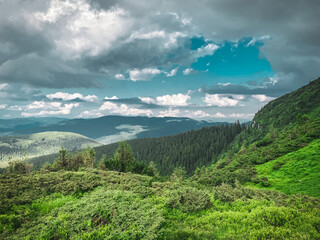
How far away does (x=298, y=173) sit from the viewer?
102 feet

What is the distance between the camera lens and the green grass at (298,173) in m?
25.4

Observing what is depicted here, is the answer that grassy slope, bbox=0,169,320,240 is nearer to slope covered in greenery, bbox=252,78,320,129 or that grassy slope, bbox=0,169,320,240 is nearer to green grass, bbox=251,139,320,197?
green grass, bbox=251,139,320,197

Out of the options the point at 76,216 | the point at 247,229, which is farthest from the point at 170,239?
the point at 76,216

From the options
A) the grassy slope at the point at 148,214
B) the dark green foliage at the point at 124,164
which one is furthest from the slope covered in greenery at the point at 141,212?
the dark green foliage at the point at 124,164

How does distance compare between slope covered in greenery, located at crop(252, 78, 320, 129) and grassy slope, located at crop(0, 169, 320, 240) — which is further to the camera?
slope covered in greenery, located at crop(252, 78, 320, 129)

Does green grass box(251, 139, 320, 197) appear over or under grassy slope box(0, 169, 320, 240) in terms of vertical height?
under

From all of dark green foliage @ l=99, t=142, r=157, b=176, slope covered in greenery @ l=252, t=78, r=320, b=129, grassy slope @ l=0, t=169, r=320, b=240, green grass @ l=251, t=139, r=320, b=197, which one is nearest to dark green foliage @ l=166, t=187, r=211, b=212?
grassy slope @ l=0, t=169, r=320, b=240

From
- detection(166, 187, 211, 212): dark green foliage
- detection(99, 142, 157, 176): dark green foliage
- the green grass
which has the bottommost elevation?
detection(99, 142, 157, 176): dark green foliage

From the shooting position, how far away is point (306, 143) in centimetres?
4581

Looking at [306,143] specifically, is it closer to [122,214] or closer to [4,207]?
[122,214]

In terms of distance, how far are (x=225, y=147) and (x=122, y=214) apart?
20475cm

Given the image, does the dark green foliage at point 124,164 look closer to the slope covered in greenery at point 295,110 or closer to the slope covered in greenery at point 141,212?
the slope covered in greenery at point 141,212

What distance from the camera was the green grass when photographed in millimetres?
25406

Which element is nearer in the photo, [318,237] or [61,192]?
[318,237]
